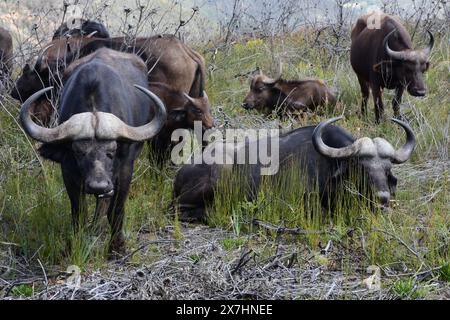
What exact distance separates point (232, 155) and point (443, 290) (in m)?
2.66

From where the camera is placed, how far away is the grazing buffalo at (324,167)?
668cm

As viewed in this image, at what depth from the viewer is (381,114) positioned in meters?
9.93

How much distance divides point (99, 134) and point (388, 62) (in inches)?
221

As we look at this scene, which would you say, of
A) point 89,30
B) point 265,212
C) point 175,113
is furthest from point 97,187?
point 89,30

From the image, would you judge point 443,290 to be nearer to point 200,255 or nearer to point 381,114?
point 200,255

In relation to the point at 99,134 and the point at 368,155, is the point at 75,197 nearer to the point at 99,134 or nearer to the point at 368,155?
the point at 99,134

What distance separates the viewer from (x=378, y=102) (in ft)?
33.0

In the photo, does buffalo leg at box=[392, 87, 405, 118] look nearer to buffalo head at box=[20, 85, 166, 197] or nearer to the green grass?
the green grass

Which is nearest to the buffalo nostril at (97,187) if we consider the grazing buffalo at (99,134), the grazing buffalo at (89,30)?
the grazing buffalo at (99,134)

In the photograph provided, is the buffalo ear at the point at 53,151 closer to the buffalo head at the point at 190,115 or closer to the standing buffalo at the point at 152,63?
the buffalo head at the point at 190,115

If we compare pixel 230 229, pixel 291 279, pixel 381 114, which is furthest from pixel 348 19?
pixel 291 279

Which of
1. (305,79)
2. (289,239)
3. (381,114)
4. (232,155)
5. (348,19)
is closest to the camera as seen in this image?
(289,239)
